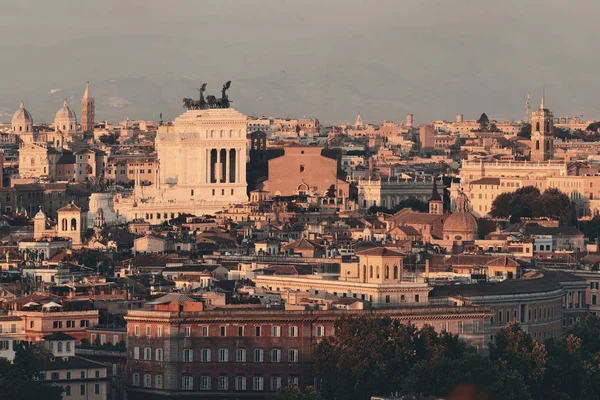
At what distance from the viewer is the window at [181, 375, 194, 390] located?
72188 millimetres

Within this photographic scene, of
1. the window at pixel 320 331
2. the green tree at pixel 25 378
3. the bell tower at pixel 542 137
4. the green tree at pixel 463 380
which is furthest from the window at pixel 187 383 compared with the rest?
the bell tower at pixel 542 137

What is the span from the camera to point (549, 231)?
5007 inches

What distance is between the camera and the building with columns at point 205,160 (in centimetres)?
15788

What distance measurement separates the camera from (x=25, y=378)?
221 feet

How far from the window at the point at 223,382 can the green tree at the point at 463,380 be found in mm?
5127

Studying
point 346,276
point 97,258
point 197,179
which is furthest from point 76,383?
point 197,179

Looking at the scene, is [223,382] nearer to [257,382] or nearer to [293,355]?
[257,382]

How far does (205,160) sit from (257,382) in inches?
3435

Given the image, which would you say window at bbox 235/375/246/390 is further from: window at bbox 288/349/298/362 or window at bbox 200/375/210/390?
window at bbox 288/349/298/362

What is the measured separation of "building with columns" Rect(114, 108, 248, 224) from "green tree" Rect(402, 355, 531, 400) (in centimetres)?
8596

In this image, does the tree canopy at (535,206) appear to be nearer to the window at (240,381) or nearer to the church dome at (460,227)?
the church dome at (460,227)

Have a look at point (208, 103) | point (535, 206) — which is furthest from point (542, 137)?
point (535, 206)

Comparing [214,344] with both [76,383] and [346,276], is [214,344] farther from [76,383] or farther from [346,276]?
[346,276]

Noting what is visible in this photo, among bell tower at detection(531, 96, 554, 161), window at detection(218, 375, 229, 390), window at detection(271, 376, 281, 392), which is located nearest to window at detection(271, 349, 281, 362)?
window at detection(271, 376, 281, 392)
